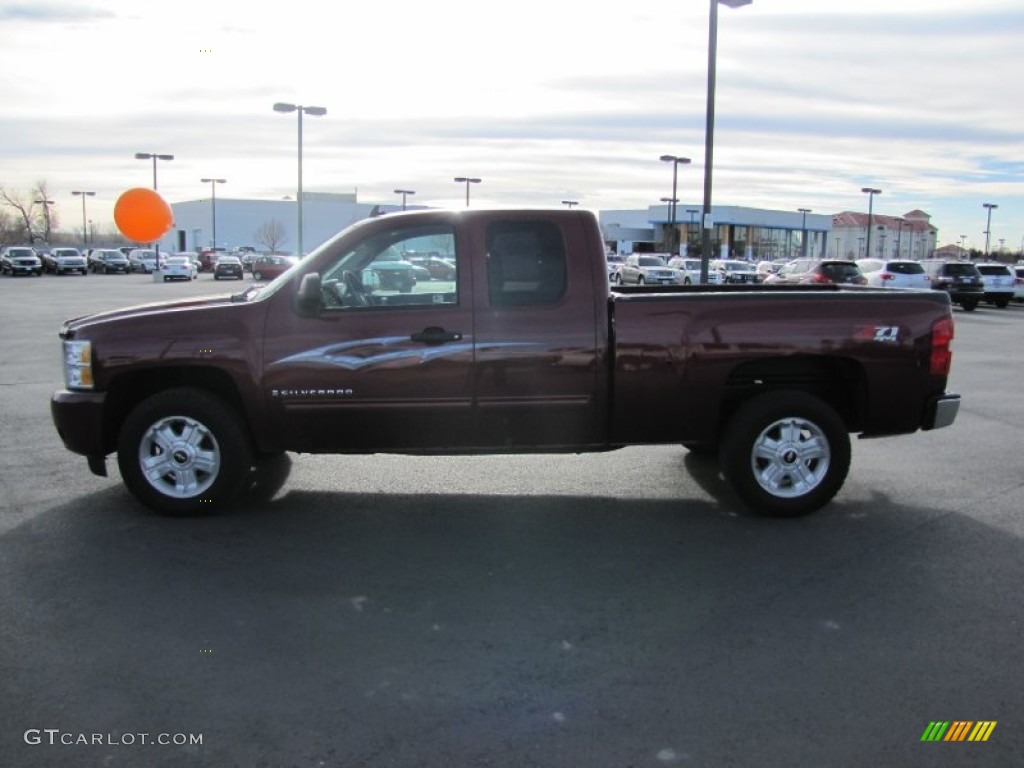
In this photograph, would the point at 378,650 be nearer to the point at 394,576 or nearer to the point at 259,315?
the point at 394,576

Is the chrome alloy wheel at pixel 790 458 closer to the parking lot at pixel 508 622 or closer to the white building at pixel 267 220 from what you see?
the parking lot at pixel 508 622

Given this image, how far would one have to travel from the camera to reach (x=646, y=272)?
4019 centimetres

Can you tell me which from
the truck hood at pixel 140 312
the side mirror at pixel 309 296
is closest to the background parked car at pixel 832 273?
the truck hood at pixel 140 312

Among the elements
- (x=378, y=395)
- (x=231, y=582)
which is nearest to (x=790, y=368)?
(x=378, y=395)

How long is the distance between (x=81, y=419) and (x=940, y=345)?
5561mm

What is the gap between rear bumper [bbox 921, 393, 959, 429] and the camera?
20.6 feet

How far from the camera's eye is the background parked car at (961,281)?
30891 millimetres

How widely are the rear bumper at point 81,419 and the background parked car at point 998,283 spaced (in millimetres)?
32388

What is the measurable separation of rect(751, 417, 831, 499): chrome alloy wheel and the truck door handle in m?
2.10

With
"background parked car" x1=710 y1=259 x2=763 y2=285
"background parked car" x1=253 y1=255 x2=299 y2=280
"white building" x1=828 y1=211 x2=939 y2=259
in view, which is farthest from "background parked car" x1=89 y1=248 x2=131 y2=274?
"white building" x1=828 y1=211 x2=939 y2=259

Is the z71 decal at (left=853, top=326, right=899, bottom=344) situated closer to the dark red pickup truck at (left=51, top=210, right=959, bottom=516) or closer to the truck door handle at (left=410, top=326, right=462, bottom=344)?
the dark red pickup truck at (left=51, top=210, right=959, bottom=516)

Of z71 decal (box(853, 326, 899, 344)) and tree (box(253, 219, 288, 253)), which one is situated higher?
tree (box(253, 219, 288, 253))

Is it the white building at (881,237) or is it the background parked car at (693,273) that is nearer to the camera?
the background parked car at (693,273)

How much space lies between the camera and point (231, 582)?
4.98 metres
